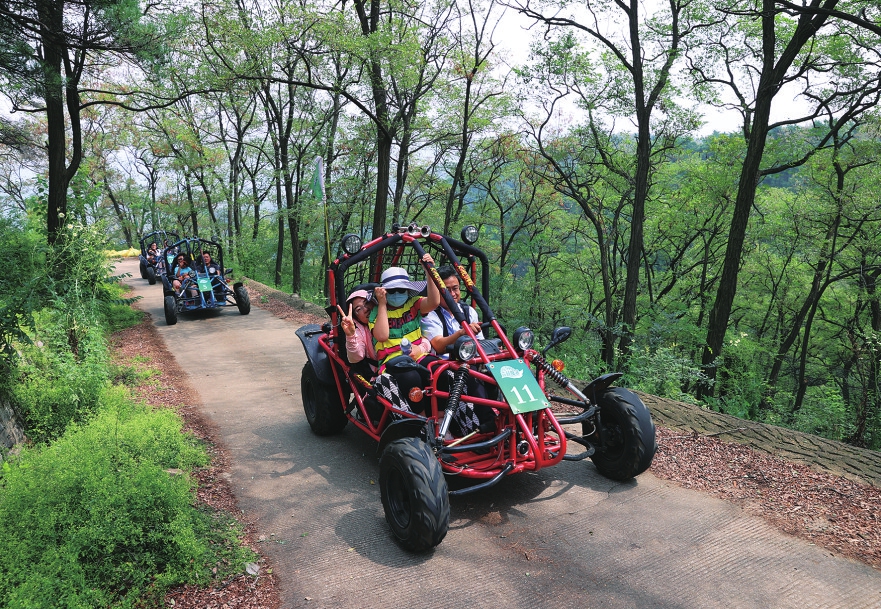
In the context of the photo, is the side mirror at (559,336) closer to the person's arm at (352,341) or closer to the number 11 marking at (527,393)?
the number 11 marking at (527,393)

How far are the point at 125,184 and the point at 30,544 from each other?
3946cm

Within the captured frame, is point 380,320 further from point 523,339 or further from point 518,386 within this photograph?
point 518,386

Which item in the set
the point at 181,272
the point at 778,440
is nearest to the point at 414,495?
the point at 778,440

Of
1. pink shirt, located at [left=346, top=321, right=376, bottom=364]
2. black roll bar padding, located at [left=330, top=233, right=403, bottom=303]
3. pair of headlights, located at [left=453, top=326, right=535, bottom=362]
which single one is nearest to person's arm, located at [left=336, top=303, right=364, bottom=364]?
pink shirt, located at [left=346, top=321, right=376, bottom=364]

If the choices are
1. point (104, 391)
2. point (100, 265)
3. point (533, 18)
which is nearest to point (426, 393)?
point (104, 391)

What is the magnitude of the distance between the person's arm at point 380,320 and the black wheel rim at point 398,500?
1284 mm

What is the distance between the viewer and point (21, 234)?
38.2ft

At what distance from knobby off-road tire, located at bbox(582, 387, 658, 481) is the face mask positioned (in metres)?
1.86

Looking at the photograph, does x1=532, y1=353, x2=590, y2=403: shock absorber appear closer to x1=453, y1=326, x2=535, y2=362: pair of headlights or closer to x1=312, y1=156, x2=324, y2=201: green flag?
x1=453, y1=326, x2=535, y2=362: pair of headlights

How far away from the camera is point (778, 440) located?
4785 millimetres

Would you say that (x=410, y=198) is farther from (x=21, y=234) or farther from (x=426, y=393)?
(x=426, y=393)

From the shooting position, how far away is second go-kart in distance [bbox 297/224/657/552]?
347cm

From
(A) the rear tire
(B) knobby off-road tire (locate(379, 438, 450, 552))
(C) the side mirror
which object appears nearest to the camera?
(B) knobby off-road tire (locate(379, 438, 450, 552))

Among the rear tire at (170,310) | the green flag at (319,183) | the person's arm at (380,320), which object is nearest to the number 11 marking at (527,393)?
the person's arm at (380,320)
